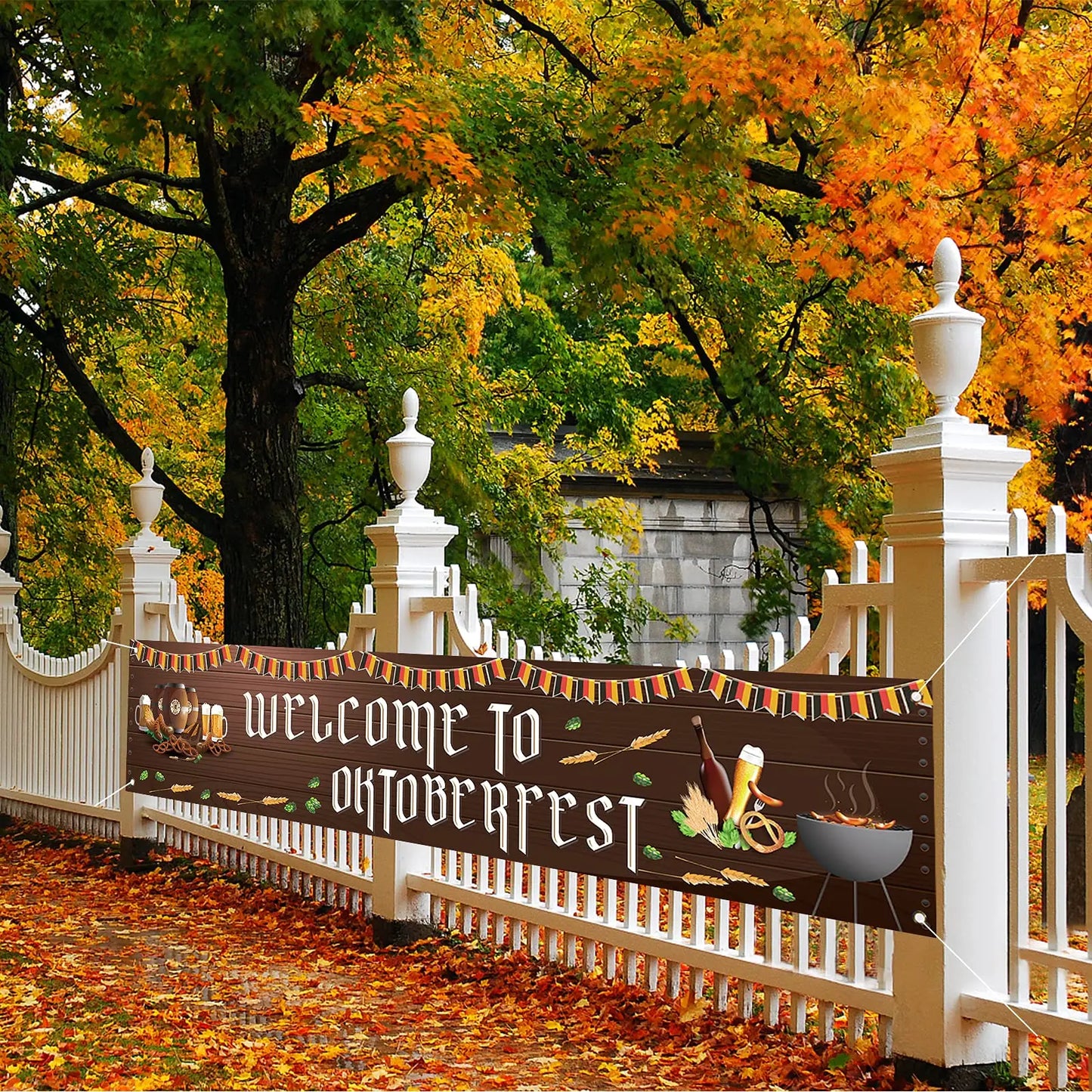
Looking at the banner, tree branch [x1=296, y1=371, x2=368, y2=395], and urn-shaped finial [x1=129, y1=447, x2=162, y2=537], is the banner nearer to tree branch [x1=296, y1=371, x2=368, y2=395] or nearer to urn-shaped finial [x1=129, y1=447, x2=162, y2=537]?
urn-shaped finial [x1=129, y1=447, x2=162, y2=537]

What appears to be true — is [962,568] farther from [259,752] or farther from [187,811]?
[187,811]

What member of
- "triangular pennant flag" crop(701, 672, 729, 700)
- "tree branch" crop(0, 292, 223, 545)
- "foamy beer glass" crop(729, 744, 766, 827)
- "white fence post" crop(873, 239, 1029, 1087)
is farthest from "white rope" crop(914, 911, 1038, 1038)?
"tree branch" crop(0, 292, 223, 545)

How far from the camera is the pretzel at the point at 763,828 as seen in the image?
4.77m

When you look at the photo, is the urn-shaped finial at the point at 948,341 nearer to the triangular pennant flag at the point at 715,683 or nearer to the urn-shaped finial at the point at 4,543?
the triangular pennant flag at the point at 715,683

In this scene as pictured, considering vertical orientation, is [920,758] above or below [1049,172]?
below

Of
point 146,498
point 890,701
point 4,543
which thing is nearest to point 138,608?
point 146,498

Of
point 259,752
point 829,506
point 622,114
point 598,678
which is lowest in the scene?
point 259,752

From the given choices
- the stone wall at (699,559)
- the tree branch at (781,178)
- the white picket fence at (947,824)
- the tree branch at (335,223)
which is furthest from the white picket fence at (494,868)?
the stone wall at (699,559)

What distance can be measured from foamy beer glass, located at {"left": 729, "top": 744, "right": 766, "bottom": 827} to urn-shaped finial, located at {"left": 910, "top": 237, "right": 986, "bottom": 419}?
4.30ft

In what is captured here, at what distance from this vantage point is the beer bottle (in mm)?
4980

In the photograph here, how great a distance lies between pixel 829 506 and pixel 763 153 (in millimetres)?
3013

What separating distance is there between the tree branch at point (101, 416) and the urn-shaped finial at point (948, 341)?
7452 mm

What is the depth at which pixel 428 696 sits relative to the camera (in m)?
6.65

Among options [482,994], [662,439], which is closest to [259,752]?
[482,994]
